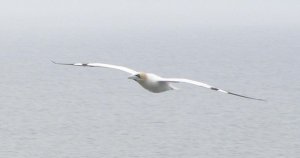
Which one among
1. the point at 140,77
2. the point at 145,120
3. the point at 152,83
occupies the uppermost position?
the point at 140,77

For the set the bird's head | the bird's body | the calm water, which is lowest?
the calm water

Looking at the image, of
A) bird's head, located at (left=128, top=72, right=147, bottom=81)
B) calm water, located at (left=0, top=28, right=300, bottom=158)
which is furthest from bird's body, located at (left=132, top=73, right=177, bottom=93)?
calm water, located at (left=0, top=28, right=300, bottom=158)

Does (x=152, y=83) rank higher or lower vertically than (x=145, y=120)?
higher

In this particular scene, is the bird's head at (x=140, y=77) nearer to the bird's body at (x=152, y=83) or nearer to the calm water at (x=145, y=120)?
the bird's body at (x=152, y=83)

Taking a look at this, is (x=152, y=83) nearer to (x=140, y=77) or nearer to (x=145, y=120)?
(x=140, y=77)

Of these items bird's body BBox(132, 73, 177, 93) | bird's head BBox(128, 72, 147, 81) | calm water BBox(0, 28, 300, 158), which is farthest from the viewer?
calm water BBox(0, 28, 300, 158)

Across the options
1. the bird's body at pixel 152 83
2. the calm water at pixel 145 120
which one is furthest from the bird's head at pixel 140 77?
the calm water at pixel 145 120

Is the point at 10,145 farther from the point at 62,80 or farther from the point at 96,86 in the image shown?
the point at 62,80

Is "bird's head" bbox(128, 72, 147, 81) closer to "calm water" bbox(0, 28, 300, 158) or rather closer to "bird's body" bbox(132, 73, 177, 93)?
"bird's body" bbox(132, 73, 177, 93)

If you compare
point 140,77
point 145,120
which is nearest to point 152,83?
point 140,77

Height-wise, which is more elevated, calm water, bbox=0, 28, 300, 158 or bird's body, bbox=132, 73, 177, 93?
bird's body, bbox=132, 73, 177, 93

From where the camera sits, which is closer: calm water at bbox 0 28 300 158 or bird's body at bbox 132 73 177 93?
bird's body at bbox 132 73 177 93

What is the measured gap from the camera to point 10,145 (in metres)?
107

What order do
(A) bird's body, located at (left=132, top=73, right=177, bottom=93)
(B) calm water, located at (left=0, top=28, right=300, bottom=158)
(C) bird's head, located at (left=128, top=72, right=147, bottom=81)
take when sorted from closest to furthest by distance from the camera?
(C) bird's head, located at (left=128, top=72, right=147, bottom=81)
(A) bird's body, located at (left=132, top=73, right=177, bottom=93)
(B) calm water, located at (left=0, top=28, right=300, bottom=158)
